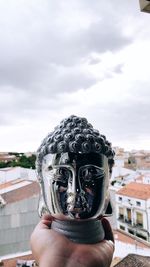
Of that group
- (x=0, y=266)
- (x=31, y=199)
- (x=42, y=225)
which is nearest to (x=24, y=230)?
(x=31, y=199)

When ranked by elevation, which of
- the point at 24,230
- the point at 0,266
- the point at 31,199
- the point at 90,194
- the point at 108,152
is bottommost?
the point at 0,266

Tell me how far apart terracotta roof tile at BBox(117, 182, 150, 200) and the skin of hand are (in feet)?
14.4

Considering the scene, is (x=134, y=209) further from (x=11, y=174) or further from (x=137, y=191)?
(x=11, y=174)

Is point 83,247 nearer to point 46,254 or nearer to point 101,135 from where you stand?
point 46,254

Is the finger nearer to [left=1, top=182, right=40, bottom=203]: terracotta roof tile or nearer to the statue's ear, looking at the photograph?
the statue's ear

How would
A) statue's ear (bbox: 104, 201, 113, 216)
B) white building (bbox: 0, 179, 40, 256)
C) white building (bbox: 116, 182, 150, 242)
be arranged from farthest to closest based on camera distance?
1. white building (bbox: 116, 182, 150, 242)
2. white building (bbox: 0, 179, 40, 256)
3. statue's ear (bbox: 104, 201, 113, 216)

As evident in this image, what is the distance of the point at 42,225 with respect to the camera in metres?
0.88

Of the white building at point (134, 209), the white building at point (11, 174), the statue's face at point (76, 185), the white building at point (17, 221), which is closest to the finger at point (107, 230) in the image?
the statue's face at point (76, 185)

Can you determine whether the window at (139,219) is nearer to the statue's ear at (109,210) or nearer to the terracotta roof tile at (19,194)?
the terracotta roof tile at (19,194)

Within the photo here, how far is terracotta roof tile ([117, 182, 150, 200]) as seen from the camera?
5195 millimetres

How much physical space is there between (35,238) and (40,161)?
0.22 metres

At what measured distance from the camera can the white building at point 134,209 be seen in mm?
5059

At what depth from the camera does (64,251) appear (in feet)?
2.48

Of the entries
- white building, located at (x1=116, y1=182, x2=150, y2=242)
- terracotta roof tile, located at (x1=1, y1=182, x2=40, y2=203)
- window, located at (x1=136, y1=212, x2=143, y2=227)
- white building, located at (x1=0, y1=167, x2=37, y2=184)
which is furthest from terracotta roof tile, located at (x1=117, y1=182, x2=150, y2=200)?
terracotta roof tile, located at (x1=1, y1=182, x2=40, y2=203)
